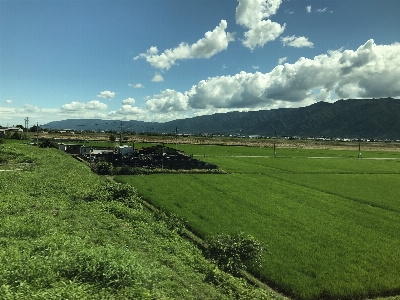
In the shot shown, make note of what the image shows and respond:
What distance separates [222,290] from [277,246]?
6.61 m

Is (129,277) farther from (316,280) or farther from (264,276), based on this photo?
(316,280)

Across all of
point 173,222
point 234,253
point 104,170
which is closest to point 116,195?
point 173,222

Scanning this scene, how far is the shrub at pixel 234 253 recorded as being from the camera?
46.2 feet

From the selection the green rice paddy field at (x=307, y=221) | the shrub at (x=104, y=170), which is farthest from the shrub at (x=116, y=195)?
the shrub at (x=104, y=170)

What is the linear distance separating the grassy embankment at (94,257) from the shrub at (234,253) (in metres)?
0.91

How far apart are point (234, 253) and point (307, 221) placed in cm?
897

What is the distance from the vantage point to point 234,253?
14.7 m

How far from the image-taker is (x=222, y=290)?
11.0 meters

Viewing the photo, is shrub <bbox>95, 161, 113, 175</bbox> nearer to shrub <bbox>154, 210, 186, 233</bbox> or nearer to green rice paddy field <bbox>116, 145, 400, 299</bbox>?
green rice paddy field <bbox>116, 145, 400, 299</bbox>

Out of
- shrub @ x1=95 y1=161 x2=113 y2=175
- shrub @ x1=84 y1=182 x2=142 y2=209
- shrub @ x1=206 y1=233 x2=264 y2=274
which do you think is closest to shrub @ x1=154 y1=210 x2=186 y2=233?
shrub @ x1=84 y1=182 x2=142 y2=209

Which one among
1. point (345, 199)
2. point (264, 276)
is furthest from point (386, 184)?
point (264, 276)

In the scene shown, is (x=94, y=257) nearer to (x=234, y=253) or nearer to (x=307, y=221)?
(x=234, y=253)

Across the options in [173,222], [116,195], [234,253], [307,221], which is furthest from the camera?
[116,195]

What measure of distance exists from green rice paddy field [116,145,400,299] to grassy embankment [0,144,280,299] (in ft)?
9.30
